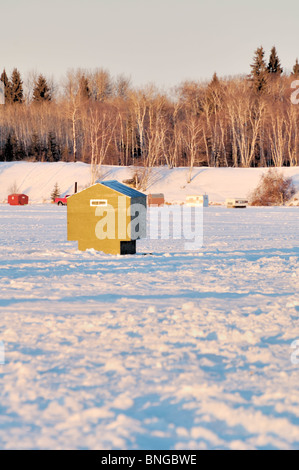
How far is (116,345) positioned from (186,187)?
161ft

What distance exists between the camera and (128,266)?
12.0 metres

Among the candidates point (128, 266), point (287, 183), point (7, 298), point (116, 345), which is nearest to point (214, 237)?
point (128, 266)

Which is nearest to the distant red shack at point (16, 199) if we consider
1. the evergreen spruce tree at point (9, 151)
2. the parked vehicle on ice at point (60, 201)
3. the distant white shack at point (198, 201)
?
the parked vehicle on ice at point (60, 201)

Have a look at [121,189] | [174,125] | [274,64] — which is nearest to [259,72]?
[274,64]

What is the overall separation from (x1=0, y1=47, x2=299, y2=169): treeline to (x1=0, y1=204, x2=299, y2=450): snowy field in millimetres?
47210

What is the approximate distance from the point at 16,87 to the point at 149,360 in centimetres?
8844

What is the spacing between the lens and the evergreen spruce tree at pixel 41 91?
83.1 metres

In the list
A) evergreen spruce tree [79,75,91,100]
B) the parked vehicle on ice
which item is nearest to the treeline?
evergreen spruce tree [79,75,91,100]

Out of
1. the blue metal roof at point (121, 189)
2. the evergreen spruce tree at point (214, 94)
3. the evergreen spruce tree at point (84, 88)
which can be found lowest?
the blue metal roof at point (121, 189)

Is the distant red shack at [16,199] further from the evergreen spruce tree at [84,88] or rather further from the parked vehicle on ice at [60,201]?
the evergreen spruce tree at [84,88]

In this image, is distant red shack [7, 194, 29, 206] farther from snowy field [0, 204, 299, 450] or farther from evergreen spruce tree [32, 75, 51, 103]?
snowy field [0, 204, 299, 450]

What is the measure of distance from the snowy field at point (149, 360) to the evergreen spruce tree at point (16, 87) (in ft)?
265
